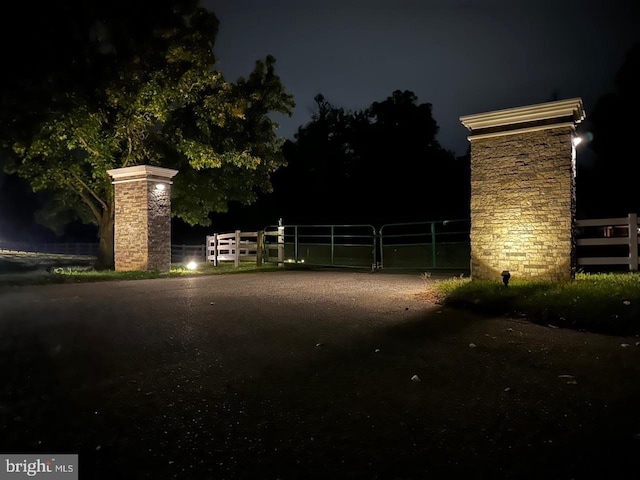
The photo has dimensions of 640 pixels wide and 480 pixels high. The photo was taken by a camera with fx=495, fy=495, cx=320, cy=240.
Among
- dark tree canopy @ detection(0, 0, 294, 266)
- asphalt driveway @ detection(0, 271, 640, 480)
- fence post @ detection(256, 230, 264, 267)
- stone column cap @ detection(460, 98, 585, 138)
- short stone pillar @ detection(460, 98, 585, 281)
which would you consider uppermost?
dark tree canopy @ detection(0, 0, 294, 266)

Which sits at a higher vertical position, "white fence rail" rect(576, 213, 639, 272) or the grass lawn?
"white fence rail" rect(576, 213, 639, 272)

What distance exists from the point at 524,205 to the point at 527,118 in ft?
6.10

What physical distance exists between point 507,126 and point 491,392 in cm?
785

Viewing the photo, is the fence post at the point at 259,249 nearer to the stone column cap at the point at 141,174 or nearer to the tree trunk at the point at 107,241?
the stone column cap at the point at 141,174

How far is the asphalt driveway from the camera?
10.3 ft

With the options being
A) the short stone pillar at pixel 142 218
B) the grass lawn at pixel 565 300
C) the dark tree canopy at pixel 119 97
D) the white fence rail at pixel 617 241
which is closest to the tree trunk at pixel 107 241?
the dark tree canopy at pixel 119 97

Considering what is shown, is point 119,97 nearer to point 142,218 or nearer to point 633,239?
point 142,218

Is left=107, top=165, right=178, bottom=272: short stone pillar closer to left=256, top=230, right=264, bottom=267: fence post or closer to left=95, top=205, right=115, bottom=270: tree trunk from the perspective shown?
left=95, top=205, right=115, bottom=270: tree trunk

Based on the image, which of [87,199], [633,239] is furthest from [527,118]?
[87,199]

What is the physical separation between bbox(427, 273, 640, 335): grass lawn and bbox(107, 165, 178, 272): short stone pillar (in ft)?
31.1

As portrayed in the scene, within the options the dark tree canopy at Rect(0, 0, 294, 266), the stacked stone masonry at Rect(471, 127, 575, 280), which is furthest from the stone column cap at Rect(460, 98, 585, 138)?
the dark tree canopy at Rect(0, 0, 294, 266)

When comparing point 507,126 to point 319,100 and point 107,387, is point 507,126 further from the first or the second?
point 319,100

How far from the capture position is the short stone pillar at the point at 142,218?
15.9 meters

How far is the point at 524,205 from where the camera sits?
1045 centimetres
